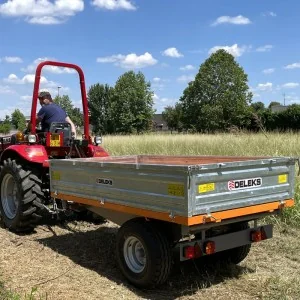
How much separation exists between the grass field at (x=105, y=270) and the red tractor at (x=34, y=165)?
0.37 metres

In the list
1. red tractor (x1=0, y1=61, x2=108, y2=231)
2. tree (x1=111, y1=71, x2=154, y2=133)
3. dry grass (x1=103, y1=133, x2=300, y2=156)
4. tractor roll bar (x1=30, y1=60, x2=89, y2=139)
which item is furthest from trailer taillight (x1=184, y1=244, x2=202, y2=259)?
tree (x1=111, y1=71, x2=154, y2=133)

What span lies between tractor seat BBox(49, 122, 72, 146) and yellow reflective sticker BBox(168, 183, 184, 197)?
10.4 feet

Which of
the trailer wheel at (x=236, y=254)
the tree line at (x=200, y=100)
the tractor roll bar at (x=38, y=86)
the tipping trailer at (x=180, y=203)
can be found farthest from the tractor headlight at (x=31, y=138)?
the tree line at (x=200, y=100)

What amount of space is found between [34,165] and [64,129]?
2.39ft

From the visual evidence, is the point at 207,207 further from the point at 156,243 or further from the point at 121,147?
the point at 121,147

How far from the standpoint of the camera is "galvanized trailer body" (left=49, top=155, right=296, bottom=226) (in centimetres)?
370

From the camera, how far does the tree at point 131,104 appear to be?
1928 inches

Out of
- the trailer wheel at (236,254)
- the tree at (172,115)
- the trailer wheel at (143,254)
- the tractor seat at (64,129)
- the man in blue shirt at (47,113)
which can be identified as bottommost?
the trailer wheel at (236,254)

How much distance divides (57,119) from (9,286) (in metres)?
3.00

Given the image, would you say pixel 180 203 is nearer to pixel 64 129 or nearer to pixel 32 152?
pixel 32 152

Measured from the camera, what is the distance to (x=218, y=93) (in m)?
46.9

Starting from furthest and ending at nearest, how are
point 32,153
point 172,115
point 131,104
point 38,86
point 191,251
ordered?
point 172,115, point 131,104, point 38,86, point 32,153, point 191,251

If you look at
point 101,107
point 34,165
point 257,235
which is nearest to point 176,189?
point 257,235

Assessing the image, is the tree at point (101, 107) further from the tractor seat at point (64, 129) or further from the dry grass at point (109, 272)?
the dry grass at point (109, 272)
